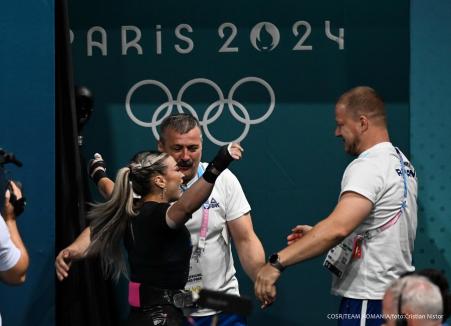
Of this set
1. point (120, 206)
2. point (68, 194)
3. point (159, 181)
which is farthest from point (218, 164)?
point (68, 194)

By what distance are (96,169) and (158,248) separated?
113 cm

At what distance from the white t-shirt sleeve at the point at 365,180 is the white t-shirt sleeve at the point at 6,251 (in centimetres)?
147

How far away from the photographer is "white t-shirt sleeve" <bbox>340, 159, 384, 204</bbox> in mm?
4453

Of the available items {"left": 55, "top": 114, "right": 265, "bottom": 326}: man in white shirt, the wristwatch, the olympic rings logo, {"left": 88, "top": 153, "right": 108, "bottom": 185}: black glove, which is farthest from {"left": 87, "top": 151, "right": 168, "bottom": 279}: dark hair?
the olympic rings logo

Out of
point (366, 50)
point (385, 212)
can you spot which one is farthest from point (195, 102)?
point (385, 212)

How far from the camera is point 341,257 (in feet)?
15.1

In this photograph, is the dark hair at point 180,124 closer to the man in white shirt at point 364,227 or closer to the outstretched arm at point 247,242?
the outstretched arm at point 247,242

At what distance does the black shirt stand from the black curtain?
3.15 ft

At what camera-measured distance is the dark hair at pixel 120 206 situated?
14.3 feet

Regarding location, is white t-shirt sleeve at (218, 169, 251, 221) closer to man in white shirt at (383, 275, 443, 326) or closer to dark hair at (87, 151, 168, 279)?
dark hair at (87, 151, 168, 279)

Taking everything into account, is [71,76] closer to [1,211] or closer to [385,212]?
[1,211]

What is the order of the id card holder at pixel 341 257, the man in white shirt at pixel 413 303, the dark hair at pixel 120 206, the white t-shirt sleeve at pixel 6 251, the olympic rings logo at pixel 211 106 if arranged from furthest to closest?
the olympic rings logo at pixel 211 106 < the id card holder at pixel 341 257 < the dark hair at pixel 120 206 < the white t-shirt sleeve at pixel 6 251 < the man in white shirt at pixel 413 303

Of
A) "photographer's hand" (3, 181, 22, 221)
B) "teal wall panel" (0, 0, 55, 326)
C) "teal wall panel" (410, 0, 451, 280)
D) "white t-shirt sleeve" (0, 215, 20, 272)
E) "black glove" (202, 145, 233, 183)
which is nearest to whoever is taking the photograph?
"white t-shirt sleeve" (0, 215, 20, 272)

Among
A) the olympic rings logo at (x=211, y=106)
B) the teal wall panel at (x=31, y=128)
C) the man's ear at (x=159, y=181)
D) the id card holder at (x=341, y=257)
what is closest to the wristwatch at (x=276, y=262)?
A: the id card holder at (x=341, y=257)
